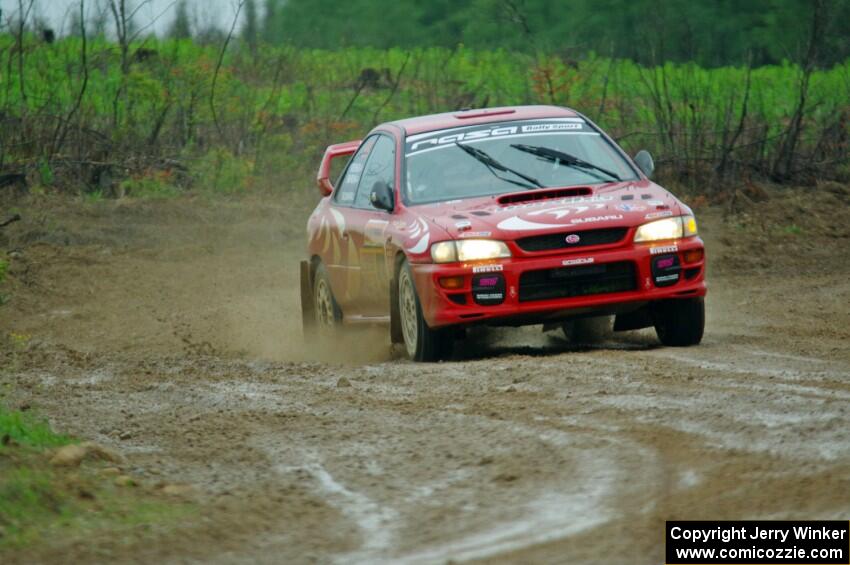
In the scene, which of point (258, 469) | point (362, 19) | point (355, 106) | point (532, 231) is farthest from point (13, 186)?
point (362, 19)

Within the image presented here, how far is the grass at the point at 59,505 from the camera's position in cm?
475

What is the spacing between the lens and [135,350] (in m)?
11.8

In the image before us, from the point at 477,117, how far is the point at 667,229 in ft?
6.26

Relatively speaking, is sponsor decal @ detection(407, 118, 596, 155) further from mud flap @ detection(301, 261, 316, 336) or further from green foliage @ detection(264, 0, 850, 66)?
green foliage @ detection(264, 0, 850, 66)

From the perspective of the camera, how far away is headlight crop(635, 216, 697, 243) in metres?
8.84

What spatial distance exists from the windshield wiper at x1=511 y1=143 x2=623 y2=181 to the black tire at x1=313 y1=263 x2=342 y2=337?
197cm

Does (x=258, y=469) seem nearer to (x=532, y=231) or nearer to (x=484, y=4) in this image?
(x=532, y=231)

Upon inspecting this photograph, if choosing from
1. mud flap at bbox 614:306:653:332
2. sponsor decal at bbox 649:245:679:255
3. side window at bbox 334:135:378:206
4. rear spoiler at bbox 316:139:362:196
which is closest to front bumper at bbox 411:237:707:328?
sponsor decal at bbox 649:245:679:255

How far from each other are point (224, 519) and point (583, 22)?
3152 cm

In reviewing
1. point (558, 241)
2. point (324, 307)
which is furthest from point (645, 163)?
point (324, 307)

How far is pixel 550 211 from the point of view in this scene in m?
8.81

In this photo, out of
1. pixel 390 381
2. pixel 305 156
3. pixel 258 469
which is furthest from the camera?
pixel 305 156

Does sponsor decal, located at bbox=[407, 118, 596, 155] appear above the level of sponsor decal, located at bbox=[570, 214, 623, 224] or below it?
above

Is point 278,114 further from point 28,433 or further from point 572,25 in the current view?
point 28,433
